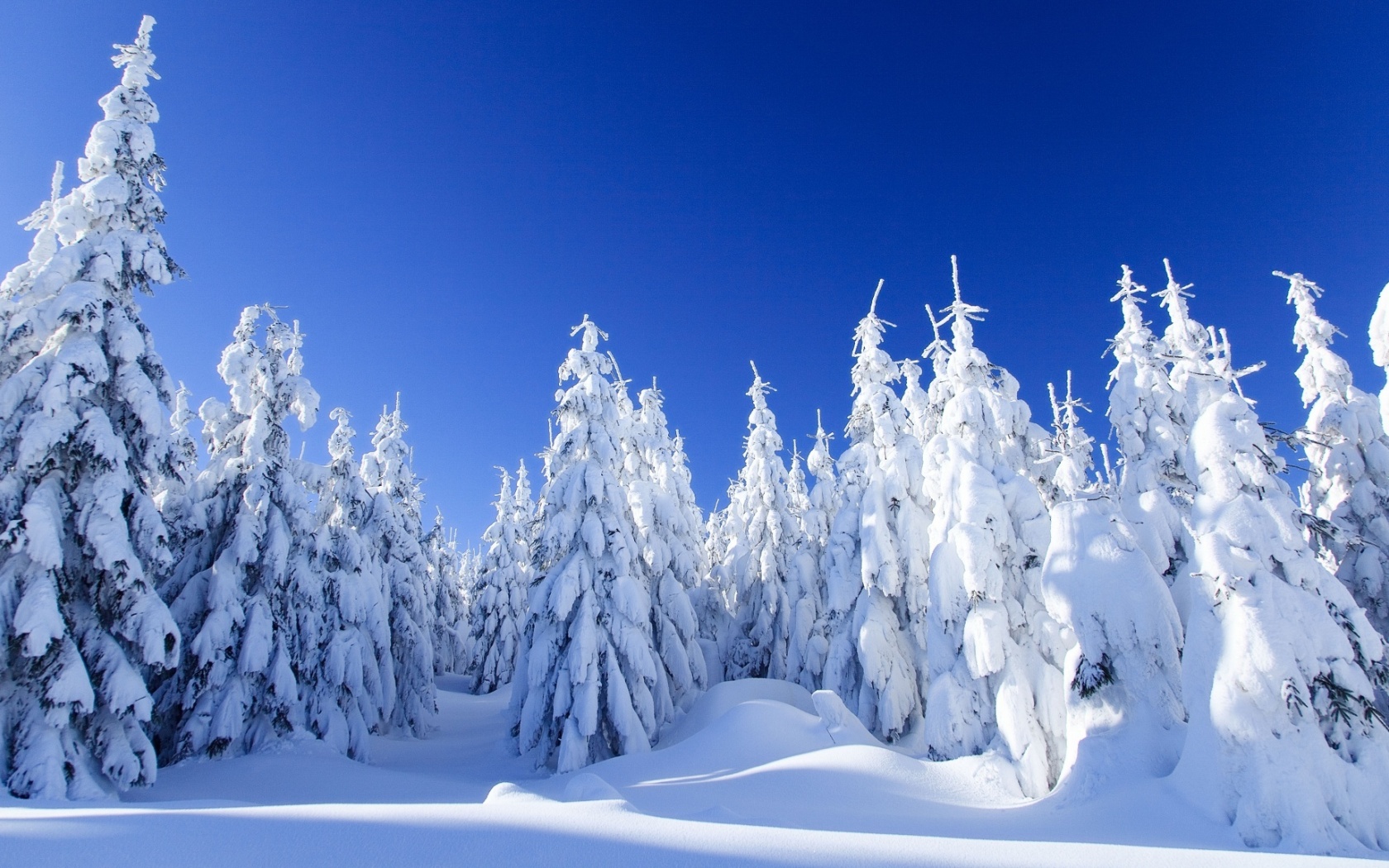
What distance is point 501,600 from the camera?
129 ft

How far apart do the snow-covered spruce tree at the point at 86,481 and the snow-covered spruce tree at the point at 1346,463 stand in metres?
27.8

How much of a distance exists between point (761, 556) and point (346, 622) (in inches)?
639

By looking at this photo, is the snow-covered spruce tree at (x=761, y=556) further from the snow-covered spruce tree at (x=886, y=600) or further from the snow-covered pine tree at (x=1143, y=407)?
the snow-covered pine tree at (x=1143, y=407)

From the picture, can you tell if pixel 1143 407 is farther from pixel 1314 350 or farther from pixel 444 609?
pixel 444 609

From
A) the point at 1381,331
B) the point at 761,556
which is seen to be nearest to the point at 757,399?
the point at 761,556

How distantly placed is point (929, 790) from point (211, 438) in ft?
68.8

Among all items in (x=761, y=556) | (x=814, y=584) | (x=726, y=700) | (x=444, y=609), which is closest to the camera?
(x=726, y=700)

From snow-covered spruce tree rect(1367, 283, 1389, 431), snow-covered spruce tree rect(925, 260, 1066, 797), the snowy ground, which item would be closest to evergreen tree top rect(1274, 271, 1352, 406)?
snow-covered spruce tree rect(1367, 283, 1389, 431)

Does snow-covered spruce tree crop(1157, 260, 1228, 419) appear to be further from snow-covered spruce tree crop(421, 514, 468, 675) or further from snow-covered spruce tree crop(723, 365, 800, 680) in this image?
snow-covered spruce tree crop(421, 514, 468, 675)

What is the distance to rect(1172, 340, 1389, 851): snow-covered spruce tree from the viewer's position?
7785 millimetres

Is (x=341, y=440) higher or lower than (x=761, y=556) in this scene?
higher

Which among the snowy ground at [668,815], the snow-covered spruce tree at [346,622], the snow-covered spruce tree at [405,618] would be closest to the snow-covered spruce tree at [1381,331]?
the snowy ground at [668,815]

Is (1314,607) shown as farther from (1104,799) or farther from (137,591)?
(137,591)

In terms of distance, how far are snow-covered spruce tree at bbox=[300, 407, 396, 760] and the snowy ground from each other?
6.31ft
